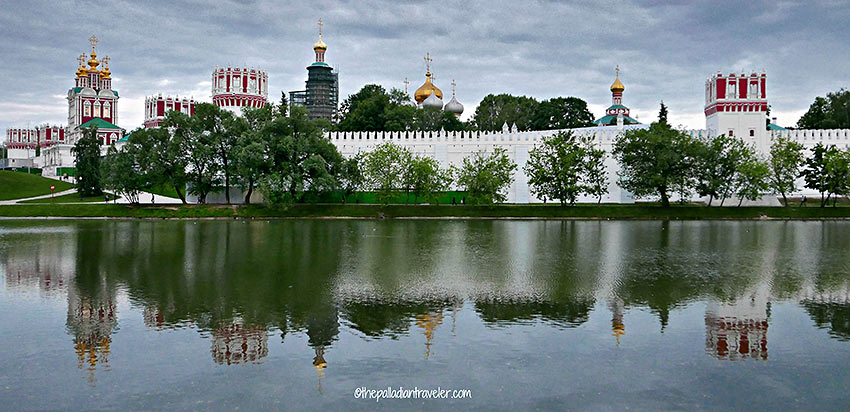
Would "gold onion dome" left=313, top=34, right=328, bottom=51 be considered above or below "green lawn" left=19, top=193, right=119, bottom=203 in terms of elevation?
above

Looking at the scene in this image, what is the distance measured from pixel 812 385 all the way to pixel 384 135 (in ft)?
138

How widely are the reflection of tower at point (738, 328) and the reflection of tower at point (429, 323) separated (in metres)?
3.83

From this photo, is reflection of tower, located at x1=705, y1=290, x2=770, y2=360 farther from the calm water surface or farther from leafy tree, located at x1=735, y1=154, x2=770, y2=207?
leafy tree, located at x1=735, y1=154, x2=770, y2=207

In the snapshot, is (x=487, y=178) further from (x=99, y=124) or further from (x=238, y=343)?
(x=99, y=124)

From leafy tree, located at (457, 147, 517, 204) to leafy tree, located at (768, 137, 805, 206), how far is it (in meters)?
17.3

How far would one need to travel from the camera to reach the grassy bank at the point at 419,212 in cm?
3853

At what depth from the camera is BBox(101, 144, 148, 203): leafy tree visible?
130 ft

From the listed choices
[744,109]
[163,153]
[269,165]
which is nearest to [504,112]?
[744,109]

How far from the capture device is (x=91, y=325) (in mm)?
10188

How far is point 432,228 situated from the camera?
30125mm

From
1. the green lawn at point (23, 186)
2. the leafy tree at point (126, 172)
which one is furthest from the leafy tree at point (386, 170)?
the green lawn at point (23, 186)

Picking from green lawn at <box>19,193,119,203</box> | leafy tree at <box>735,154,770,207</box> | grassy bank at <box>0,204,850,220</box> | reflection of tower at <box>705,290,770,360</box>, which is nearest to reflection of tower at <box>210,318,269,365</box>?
reflection of tower at <box>705,290,770,360</box>

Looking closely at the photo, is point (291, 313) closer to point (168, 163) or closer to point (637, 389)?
point (637, 389)

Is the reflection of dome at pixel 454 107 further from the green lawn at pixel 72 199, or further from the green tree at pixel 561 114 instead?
the green lawn at pixel 72 199
